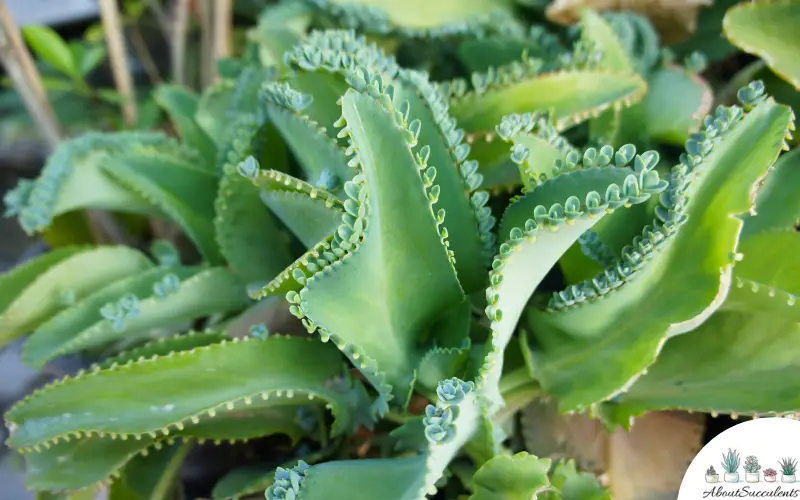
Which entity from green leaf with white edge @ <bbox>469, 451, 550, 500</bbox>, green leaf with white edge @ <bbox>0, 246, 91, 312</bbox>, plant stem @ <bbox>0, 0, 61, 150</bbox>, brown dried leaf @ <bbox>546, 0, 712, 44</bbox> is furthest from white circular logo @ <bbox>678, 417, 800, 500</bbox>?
plant stem @ <bbox>0, 0, 61, 150</bbox>

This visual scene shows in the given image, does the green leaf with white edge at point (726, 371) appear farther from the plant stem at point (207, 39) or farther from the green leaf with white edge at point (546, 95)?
the plant stem at point (207, 39)

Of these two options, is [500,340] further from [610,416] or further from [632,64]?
[632,64]

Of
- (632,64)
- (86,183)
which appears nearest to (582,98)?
(632,64)

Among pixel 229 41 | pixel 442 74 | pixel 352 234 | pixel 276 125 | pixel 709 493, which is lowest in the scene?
pixel 709 493

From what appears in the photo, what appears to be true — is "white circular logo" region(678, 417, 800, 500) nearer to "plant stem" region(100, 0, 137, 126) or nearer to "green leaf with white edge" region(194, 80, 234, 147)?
"green leaf with white edge" region(194, 80, 234, 147)

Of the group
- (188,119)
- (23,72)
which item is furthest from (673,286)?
(23,72)

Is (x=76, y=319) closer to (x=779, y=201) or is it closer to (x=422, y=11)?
(x=422, y=11)
